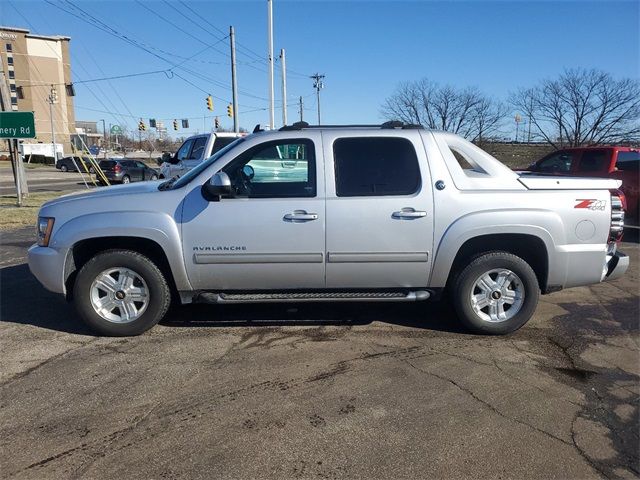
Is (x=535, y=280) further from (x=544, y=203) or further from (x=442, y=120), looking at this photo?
(x=442, y=120)

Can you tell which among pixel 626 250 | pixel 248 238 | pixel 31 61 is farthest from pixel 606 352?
pixel 31 61

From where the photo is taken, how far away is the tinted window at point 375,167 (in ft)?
14.7

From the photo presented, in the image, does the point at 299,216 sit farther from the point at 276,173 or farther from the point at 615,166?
the point at 615,166

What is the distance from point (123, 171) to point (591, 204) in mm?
31888

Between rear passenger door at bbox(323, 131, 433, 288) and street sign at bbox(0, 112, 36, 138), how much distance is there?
12373 millimetres

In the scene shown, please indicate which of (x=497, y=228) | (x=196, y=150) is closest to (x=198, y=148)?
(x=196, y=150)

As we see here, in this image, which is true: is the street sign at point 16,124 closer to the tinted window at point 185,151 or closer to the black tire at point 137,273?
the tinted window at point 185,151

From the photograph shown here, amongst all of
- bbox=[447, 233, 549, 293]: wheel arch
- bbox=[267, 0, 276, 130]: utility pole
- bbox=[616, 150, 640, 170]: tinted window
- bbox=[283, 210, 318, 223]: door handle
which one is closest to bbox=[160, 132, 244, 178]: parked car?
bbox=[283, 210, 318, 223]: door handle

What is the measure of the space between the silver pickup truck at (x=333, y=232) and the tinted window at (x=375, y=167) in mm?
10

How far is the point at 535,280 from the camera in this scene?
458cm

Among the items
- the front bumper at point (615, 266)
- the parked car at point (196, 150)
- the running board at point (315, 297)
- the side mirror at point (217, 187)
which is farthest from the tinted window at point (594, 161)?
the side mirror at point (217, 187)

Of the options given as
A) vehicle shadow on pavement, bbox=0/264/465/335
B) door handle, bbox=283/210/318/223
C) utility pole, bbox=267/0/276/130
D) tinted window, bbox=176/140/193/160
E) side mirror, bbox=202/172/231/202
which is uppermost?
utility pole, bbox=267/0/276/130

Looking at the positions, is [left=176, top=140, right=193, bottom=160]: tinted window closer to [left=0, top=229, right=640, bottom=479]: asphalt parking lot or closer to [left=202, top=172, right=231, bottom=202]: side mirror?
[left=0, top=229, right=640, bottom=479]: asphalt parking lot

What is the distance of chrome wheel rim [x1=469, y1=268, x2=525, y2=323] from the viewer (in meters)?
4.62
